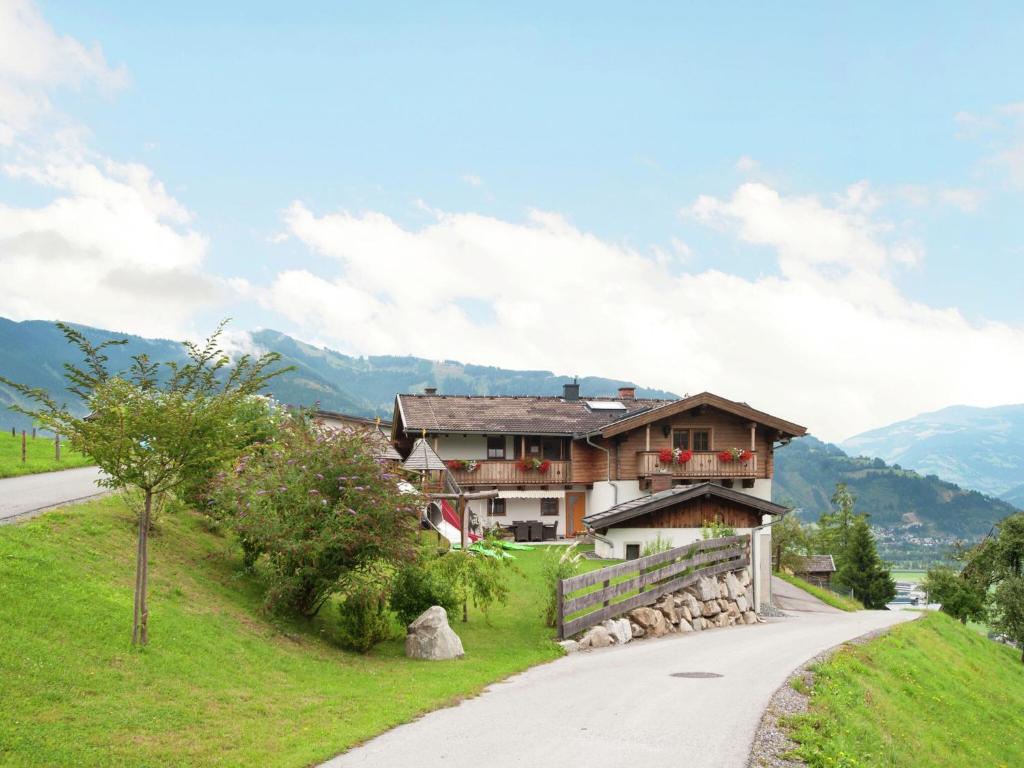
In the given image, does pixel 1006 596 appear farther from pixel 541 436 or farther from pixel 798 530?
pixel 541 436

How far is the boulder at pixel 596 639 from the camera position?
1716cm

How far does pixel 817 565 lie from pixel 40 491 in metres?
44.0

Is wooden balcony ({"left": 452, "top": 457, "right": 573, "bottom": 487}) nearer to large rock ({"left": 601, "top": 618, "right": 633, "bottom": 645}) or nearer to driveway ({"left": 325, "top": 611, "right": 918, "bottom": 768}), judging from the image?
large rock ({"left": 601, "top": 618, "right": 633, "bottom": 645})

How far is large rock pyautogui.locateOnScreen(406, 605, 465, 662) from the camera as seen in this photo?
584 inches

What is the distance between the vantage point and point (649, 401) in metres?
48.0

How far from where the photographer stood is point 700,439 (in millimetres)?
38531

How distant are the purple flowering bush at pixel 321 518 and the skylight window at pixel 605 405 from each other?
29163 mm

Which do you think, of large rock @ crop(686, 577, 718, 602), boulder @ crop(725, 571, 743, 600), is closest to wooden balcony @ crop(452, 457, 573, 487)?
boulder @ crop(725, 571, 743, 600)

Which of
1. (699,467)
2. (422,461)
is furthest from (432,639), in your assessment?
(699,467)

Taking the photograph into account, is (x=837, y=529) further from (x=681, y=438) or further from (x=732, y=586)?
(x=732, y=586)

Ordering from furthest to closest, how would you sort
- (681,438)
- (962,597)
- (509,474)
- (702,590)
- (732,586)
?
(962,597) < (509,474) < (681,438) < (732,586) < (702,590)

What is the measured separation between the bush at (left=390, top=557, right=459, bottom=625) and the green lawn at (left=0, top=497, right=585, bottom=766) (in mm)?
987

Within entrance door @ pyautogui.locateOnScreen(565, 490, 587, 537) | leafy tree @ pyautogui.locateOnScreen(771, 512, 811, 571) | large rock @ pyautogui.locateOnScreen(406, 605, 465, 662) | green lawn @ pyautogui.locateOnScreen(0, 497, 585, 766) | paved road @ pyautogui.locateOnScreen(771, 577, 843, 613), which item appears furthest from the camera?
leafy tree @ pyautogui.locateOnScreen(771, 512, 811, 571)

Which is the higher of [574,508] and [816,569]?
[574,508]
